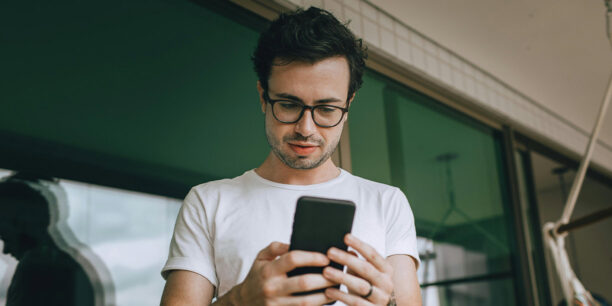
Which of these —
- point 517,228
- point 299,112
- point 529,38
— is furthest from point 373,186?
point 517,228

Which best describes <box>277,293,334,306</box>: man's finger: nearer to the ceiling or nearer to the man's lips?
the man's lips

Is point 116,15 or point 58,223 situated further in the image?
point 116,15

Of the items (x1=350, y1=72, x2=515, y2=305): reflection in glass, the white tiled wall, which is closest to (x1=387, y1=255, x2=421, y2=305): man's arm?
(x1=350, y1=72, x2=515, y2=305): reflection in glass

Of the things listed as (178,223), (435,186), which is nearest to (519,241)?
(435,186)

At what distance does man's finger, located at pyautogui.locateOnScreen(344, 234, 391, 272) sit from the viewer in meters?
0.66

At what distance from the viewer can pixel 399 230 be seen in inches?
35.7

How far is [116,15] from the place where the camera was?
4.04 feet

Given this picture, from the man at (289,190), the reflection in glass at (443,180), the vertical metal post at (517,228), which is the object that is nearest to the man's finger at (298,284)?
the man at (289,190)

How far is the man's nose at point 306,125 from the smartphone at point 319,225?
0.24 metres

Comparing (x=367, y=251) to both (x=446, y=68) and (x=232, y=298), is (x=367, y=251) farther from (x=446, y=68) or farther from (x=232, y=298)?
(x=446, y=68)

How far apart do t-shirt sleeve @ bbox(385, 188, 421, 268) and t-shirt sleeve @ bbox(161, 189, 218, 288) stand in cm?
32

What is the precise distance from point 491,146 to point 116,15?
1.99 metres

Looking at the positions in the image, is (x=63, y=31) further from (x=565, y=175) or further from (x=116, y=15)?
(x=565, y=175)

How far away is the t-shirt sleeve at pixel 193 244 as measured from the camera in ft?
2.60
